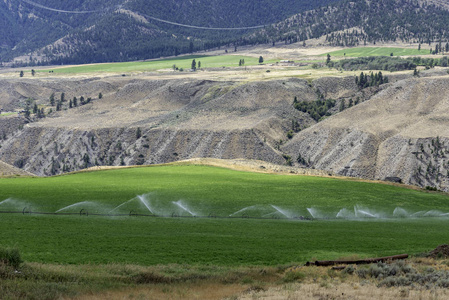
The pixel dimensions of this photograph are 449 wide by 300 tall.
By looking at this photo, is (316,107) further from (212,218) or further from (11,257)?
(11,257)

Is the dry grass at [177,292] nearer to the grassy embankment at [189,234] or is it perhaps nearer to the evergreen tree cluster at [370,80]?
the grassy embankment at [189,234]

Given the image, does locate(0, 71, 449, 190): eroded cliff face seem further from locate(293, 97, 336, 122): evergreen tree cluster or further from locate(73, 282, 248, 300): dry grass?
locate(73, 282, 248, 300): dry grass

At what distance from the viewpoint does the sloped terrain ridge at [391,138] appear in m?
112

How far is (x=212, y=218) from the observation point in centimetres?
5131

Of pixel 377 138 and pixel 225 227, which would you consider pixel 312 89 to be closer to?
pixel 377 138

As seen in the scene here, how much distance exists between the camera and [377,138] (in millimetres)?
126062

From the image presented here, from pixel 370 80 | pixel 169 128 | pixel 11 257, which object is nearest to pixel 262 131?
pixel 169 128

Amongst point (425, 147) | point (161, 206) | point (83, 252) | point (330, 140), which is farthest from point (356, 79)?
point (83, 252)

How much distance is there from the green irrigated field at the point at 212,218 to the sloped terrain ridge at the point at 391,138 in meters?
40.2

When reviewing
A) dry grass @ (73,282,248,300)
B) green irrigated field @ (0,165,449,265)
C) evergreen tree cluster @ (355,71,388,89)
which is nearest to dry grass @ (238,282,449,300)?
dry grass @ (73,282,248,300)

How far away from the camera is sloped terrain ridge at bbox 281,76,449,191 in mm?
112000

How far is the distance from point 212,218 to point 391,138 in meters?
80.3

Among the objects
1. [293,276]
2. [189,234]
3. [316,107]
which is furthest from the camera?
[316,107]

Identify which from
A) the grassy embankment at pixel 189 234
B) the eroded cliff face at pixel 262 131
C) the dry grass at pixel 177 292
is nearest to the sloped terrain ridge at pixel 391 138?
the eroded cliff face at pixel 262 131
